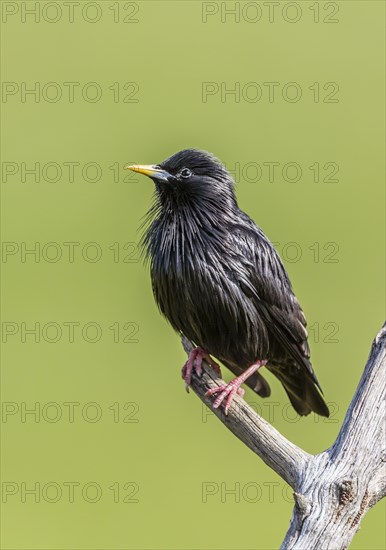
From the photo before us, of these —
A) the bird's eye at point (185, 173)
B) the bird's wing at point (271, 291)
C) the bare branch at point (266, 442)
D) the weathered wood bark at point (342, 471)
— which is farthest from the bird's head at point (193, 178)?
the weathered wood bark at point (342, 471)

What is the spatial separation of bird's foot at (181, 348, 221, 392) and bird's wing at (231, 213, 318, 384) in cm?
43

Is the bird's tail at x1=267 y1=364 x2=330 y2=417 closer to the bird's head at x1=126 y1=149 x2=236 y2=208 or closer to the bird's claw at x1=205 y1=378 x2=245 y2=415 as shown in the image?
the bird's claw at x1=205 y1=378 x2=245 y2=415

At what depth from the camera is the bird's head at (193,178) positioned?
570 centimetres

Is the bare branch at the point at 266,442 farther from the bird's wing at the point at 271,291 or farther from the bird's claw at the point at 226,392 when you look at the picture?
the bird's wing at the point at 271,291

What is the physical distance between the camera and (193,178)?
5758mm

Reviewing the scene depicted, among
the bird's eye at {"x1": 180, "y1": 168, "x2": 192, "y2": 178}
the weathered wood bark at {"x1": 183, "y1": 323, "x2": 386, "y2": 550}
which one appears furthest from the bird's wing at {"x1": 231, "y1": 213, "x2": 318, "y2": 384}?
the weathered wood bark at {"x1": 183, "y1": 323, "x2": 386, "y2": 550}

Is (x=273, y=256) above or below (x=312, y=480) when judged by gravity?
above

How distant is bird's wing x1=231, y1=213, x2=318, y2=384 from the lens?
5.61 metres

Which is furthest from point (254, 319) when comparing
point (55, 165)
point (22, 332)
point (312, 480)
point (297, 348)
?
point (55, 165)

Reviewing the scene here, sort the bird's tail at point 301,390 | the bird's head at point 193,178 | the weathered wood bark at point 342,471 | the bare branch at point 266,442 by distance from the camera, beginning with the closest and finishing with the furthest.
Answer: the weathered wood bark at point 342,471 → the bare branch at point 266,442 → the bird's head at point 193,178 → the bird's tail at point 301,390

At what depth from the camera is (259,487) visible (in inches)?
300

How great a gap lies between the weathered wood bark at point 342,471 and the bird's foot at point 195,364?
3.55 feet

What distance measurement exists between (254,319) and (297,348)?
1.23 ft

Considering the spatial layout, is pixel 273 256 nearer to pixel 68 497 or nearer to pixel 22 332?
pixel 68 497
